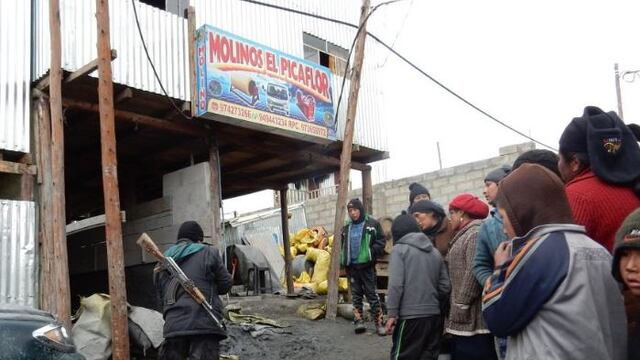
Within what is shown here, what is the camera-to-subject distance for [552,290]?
6.29ft

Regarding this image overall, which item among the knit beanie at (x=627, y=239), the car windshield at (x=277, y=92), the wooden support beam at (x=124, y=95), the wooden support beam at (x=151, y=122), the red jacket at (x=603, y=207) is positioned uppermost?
the car windshield at (x=277, y=92)

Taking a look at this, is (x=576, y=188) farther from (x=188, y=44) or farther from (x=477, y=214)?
(x=188, y=44)

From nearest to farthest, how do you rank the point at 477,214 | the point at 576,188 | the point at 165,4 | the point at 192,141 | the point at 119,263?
the point at 576,188 < the point at 477,214 < the point at 119,263 < the point at 165,4 < the point at 192,141

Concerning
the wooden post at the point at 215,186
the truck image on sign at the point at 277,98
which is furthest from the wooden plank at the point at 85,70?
the truck image on sign at the point at 277,98

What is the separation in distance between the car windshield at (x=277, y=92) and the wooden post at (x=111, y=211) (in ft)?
10.5

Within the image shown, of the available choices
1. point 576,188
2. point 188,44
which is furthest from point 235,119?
point 576,188

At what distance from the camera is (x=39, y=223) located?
24.3ft

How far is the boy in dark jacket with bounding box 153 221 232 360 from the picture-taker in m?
5.06

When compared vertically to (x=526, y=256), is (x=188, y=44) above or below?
above

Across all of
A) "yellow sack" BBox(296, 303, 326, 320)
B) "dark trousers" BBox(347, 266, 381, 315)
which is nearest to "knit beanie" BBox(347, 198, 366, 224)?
"dark trousers" BBox(347, 266, 381, 315)

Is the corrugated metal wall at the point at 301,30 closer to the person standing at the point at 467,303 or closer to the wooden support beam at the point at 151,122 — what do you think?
the wooden support beam at the point at 151,122

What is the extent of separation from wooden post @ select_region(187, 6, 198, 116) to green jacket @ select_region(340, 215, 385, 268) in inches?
121

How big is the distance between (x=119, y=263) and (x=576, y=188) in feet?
16.4

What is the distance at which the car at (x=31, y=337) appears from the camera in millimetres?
3408
